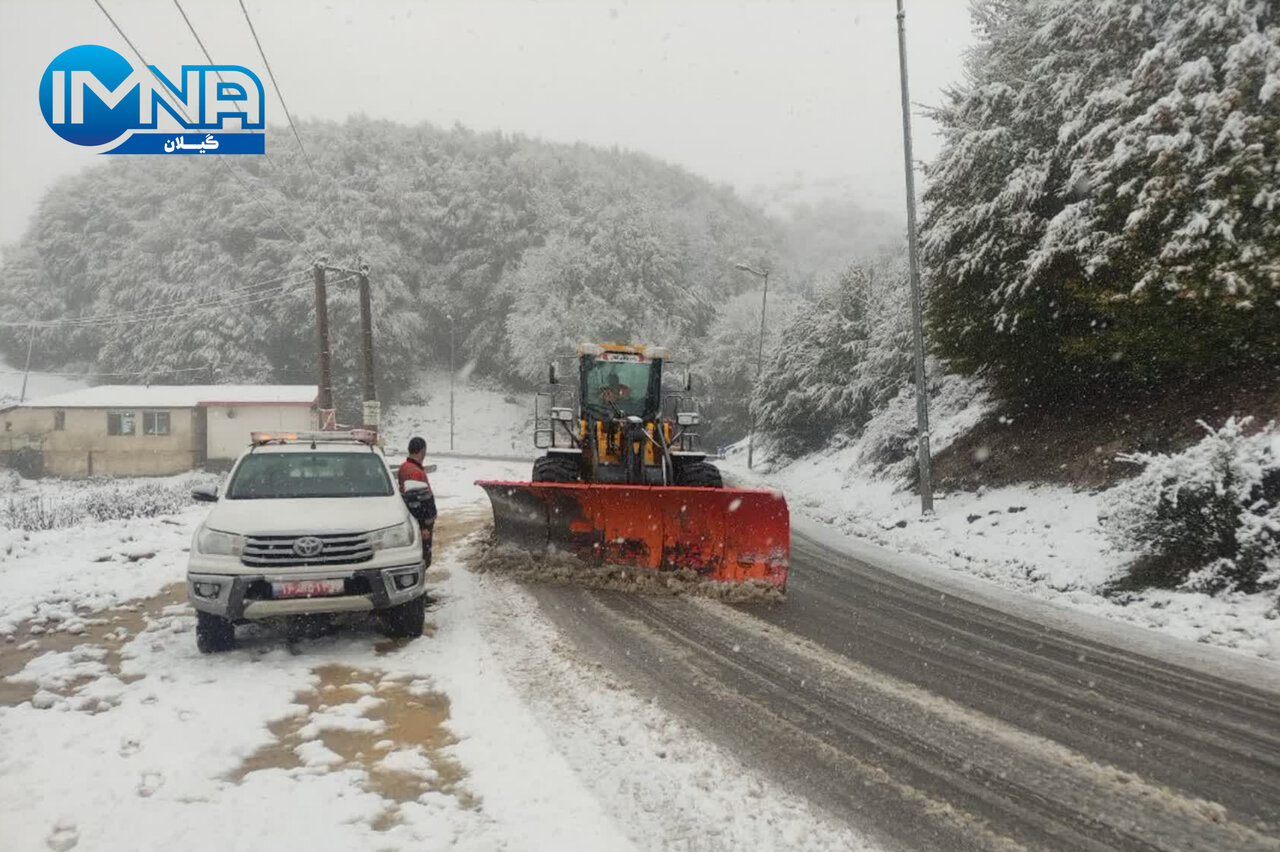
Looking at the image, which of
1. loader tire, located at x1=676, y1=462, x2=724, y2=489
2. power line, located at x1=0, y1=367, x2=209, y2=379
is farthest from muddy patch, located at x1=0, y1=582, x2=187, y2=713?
power line, located at x1=0, y1=367, x2=209, y2=379

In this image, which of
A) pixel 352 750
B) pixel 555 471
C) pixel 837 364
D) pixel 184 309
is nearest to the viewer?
pixel 352 750

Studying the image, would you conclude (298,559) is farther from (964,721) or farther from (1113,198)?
(1113,198)

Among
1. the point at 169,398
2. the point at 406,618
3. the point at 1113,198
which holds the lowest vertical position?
the point at 406,618

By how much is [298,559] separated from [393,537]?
0.69m

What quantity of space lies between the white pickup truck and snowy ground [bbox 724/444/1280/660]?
643cm

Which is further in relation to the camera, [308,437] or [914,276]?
[914,276]

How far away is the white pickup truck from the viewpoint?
203 inches

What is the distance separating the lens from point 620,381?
35.1 feet

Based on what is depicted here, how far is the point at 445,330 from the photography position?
61500 millimetres

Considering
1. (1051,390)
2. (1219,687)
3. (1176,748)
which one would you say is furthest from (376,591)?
(1051,390)

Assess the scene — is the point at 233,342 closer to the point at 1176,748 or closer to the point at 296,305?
the point at 296,305

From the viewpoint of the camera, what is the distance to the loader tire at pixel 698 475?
9.45 metres

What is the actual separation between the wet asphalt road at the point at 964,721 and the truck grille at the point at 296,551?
74.7 inches

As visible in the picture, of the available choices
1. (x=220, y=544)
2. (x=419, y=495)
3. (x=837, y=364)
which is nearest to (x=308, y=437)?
(x=419, y=495)
